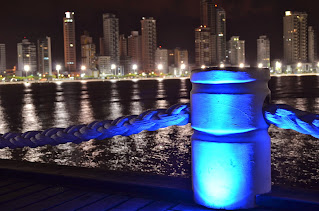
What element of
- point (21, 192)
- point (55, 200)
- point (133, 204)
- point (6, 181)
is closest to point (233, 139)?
point (133, 204)

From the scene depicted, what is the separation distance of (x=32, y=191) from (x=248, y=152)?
1953 mm

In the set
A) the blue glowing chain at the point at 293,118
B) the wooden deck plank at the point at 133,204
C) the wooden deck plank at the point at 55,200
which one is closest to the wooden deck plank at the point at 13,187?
the wooden deck plank at the point at 55,200

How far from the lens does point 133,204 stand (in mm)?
2984

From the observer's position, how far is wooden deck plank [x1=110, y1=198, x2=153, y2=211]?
290 centimetres

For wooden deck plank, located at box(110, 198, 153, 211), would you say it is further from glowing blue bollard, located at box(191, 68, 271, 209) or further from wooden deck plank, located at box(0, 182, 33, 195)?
wooden deck plank, located at box(0, 182, 33, 195)

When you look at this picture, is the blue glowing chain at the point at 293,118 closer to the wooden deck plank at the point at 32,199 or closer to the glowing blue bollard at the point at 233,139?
the glowing blue bollard at the point at 233,139

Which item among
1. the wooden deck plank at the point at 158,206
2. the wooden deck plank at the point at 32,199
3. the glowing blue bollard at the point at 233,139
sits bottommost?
the wooden deck plank at the point at 32,199

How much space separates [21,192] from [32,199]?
0.85 ft

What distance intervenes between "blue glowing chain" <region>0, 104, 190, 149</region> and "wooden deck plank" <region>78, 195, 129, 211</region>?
51cm

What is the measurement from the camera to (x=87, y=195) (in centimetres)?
327

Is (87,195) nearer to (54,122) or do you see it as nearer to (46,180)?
(46,180)

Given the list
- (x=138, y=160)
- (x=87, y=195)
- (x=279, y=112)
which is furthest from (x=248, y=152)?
(x=138, y=160)

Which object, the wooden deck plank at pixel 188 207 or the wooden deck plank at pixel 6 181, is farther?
the wooden deck plank at pixel 6 181

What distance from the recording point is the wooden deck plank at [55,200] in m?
3.01
